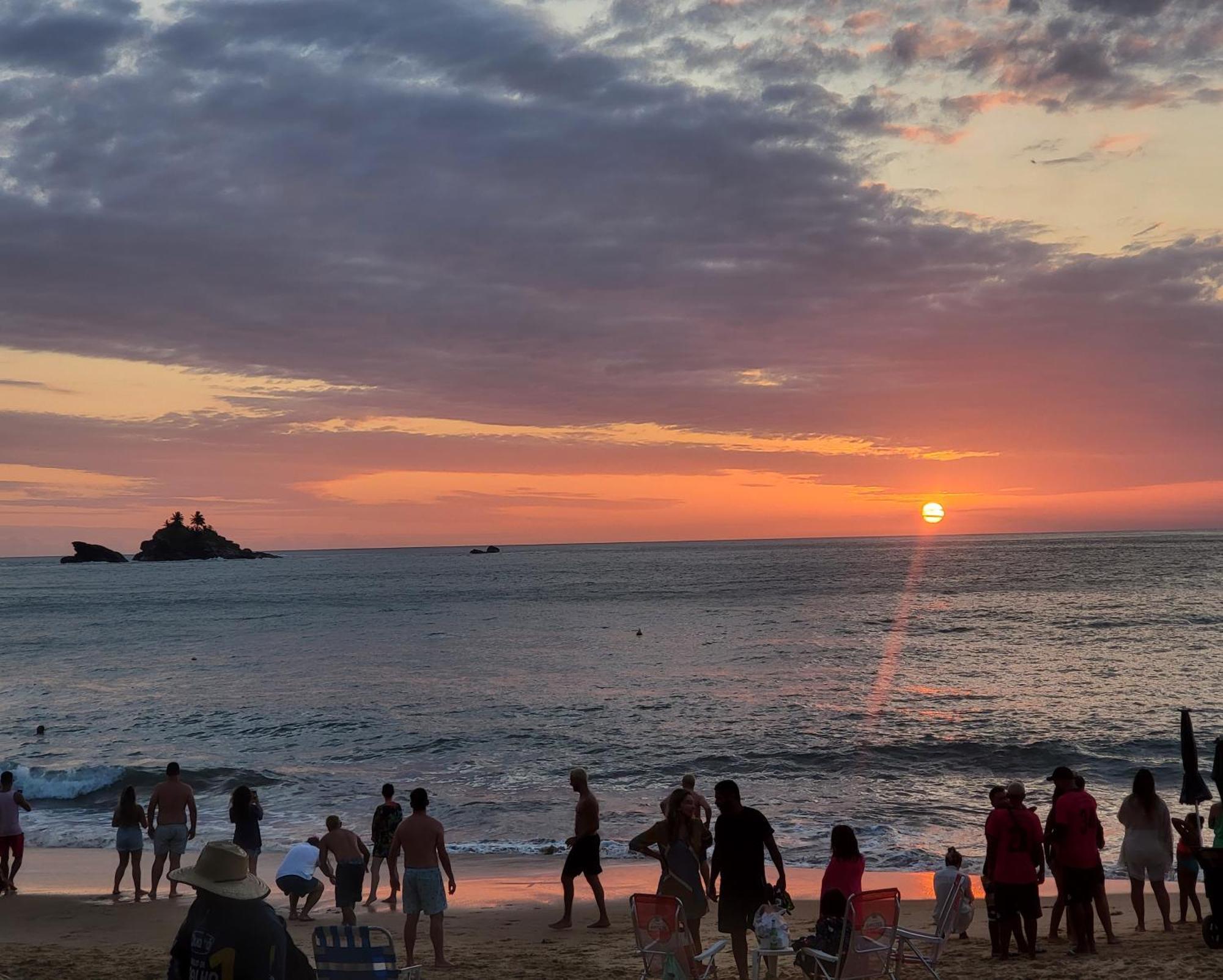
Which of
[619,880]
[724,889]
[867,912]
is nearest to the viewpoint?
[867,912]

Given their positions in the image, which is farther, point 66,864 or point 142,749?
point 142,749

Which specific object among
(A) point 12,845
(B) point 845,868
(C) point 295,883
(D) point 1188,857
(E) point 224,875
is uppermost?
(E) point 224,875

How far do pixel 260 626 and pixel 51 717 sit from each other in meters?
38.3

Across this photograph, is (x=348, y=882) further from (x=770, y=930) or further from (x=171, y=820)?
(x=770, y=930)

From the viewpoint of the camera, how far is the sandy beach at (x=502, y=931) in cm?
1047

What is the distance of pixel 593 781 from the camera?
24.3m

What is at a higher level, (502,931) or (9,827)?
(9,827)

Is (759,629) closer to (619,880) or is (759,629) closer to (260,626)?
(260,626)

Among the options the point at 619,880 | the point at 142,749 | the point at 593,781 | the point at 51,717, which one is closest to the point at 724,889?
the point at 619,880

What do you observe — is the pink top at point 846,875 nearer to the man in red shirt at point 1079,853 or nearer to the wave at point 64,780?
the man in red shirt at point 1079,853

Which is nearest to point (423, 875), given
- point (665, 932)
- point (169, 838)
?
point (665, 932)

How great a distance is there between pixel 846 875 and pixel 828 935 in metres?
0.62

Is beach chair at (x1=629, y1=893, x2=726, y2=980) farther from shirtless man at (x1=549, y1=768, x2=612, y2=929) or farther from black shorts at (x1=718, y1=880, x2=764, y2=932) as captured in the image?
shirtless man at (x1=549, y1=768, x2=612, y2=929)

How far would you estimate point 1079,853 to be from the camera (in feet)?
34.4
